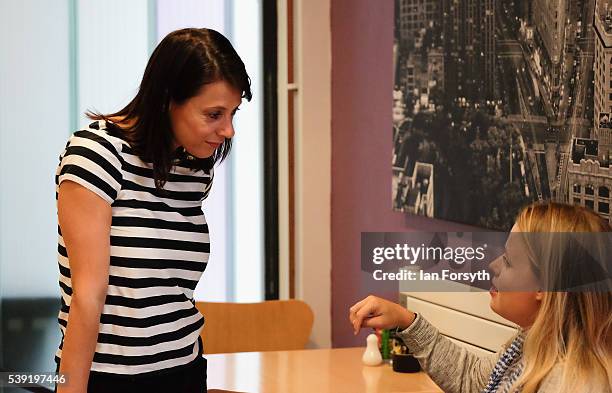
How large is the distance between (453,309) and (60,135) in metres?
1.53

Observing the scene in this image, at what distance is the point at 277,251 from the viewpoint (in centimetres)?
351

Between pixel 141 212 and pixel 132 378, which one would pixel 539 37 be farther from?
pixel 132 378

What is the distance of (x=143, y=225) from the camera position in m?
1.70

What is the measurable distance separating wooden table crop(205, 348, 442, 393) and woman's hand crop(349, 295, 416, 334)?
49cm

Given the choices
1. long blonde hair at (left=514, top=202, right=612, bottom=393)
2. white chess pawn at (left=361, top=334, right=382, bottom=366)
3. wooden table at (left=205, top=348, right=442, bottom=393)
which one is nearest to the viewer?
long blonde hair at (left=514, top=202, right=612, bottom=393)

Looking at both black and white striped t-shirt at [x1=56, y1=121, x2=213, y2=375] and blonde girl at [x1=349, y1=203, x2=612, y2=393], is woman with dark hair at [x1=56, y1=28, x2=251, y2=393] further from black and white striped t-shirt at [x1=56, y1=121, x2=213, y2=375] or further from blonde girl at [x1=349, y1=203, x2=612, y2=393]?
blonde girl at [x1=349, y1=203, x2=612, y2=393]

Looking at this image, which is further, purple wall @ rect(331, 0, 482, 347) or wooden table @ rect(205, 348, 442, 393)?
purple wall @ rect(331, 0, 482, 347)

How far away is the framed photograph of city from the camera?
1.92 metres

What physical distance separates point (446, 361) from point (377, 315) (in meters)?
0.19

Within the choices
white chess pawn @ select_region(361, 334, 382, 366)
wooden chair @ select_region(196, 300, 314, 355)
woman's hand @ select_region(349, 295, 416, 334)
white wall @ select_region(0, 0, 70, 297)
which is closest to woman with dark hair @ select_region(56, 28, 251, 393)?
woman's hand @ select_region(349, 295, 416, 334)

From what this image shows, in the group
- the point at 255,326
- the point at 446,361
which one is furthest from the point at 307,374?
the point at 446,361

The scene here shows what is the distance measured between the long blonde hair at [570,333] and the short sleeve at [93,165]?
2.51ft

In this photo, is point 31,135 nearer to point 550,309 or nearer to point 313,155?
point 313,155

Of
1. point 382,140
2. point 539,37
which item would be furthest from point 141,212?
point 382,140
